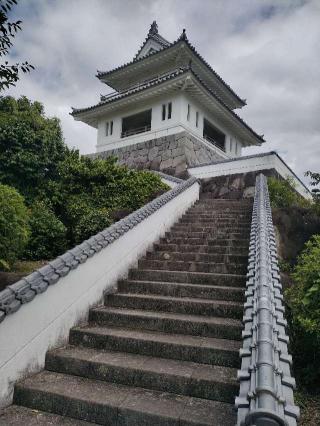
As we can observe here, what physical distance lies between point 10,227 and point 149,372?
3.68 m

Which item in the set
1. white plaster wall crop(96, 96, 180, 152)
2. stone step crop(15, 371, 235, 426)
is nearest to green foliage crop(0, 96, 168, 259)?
stone step crop(15, 371, 235, 426)

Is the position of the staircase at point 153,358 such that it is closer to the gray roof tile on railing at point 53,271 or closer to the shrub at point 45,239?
the gray roof tile on railing at point 53,271

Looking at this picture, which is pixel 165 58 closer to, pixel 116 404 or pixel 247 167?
pixel 247 167

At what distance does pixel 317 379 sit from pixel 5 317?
11.1 ft

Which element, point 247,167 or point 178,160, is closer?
point 247,167

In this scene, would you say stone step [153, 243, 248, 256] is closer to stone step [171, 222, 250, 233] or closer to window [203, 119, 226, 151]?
stone step [171, 222, 250, 233]

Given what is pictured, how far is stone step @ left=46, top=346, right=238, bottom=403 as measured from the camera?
286 centimetres

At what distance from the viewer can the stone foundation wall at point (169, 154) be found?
635 inches

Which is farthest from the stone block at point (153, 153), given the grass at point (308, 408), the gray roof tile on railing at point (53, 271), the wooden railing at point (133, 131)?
the grass at point (308, 408)

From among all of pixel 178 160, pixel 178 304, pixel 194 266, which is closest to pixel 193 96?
pixel 178 160

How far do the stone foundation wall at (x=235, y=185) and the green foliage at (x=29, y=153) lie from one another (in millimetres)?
5916

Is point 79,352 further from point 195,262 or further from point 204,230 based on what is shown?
point 204,230

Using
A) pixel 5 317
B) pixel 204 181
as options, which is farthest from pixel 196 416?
pixel 204 181

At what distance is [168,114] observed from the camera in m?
17.5
